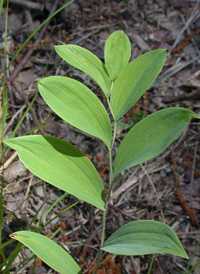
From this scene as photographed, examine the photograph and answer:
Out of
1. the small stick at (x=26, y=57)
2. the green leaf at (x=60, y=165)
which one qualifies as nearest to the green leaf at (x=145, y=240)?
the green leaf at (x=60, y=165)

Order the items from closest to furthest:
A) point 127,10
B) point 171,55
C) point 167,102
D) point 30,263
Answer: point 30,263, point 167,102, point 171,55, point 127,10

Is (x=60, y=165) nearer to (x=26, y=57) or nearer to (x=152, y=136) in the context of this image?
(x=152, y=136)

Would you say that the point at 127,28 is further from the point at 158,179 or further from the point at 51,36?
the point at 158,179

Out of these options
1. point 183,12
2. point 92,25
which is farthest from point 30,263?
point 183,12

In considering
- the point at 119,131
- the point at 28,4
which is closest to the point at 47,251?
the point at 119,131

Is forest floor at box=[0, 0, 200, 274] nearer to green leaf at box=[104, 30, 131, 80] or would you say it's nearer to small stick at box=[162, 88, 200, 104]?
small stick at box=[162, 88, 200, 104]

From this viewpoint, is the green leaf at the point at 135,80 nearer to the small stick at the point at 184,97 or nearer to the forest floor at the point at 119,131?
the forest floor at the point at 119,131
